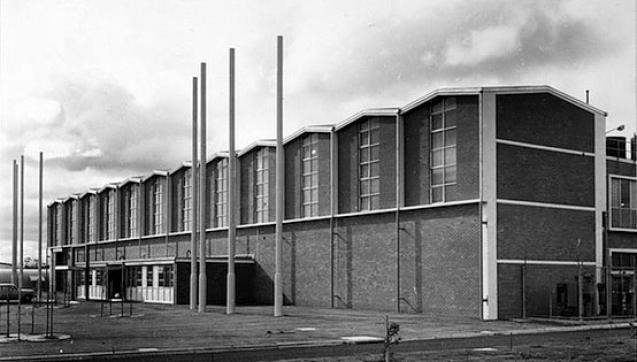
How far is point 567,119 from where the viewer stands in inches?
1559

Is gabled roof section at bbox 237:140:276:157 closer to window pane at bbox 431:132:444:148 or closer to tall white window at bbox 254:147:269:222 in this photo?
tall white window at bbox 254:147:269:222

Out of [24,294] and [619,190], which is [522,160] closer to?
[619,190]

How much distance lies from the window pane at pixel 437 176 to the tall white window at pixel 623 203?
10158mm

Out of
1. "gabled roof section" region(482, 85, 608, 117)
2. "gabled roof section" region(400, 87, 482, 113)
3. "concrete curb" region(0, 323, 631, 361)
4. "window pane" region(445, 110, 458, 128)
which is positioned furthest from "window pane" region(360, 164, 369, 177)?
"concrete curb" region(0, 323, 631, 361)

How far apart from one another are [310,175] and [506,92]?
640 inches

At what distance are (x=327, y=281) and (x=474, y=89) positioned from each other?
16148 mm

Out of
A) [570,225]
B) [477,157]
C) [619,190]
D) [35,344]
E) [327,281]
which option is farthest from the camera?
[327,281]

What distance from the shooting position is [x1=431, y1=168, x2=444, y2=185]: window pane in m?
39.7

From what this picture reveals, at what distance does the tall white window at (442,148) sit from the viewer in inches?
1529

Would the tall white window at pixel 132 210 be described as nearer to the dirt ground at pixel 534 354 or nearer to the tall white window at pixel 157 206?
the tall white window at pixel 157 206

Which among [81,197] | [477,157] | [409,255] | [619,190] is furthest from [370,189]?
[81,197]

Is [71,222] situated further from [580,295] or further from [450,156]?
[580,295]

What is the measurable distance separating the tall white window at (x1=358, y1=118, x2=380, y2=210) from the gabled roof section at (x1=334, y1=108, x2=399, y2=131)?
431 millimetres

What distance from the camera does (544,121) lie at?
127ft
